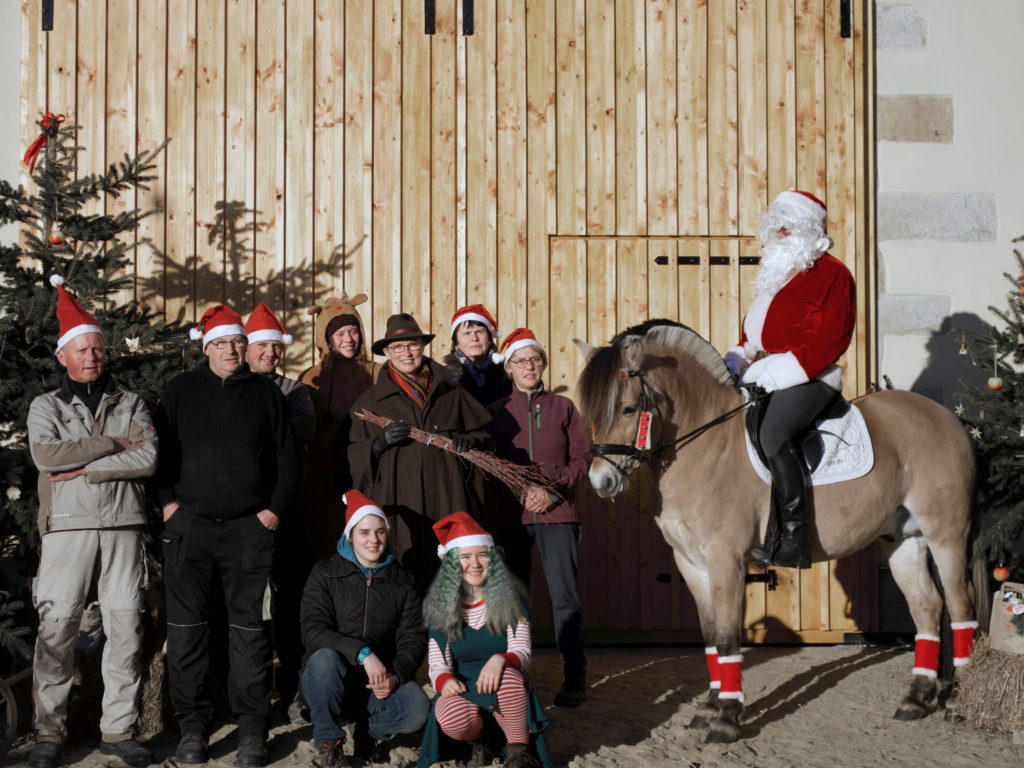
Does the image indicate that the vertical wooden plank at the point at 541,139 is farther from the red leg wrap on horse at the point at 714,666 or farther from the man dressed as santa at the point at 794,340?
the red leg wrap on horse at the point at 714,666

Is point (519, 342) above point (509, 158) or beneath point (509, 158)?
beneath

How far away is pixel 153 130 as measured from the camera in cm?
640

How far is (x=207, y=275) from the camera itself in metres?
6.41

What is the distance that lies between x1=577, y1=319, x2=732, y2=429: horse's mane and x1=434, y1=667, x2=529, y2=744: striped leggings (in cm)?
119

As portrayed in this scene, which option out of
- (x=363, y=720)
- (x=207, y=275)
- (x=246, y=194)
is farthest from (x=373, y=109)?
(x=363, y=720)

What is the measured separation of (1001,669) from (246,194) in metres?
5.07

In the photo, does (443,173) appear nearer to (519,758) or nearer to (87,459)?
(87,459)

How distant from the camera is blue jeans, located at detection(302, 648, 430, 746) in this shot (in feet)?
12.6

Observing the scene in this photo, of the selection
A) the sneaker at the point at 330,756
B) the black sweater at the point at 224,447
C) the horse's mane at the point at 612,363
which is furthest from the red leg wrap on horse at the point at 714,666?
the black sweater at the point at 224,447

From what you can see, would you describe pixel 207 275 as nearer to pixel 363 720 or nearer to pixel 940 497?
pixel 363 720

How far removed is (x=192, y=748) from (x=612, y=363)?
2.36m

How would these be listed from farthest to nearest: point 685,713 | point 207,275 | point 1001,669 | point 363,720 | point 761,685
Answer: point 207,275, point 761,685, point 685,713, point 1001,669, point 363,720

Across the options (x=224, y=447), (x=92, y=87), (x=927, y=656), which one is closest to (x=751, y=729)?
(x=927, y=656)

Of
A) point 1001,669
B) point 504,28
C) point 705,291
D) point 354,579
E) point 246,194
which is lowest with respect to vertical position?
point 1001,669
